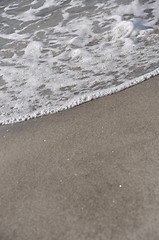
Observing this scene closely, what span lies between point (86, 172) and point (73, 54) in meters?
2.35

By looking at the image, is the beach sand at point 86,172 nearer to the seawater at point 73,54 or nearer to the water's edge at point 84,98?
the water's edge at point 84,98

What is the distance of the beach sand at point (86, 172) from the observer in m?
2.56

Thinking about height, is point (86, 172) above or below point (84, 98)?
above

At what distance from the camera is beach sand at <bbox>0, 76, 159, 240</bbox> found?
256 centimetres

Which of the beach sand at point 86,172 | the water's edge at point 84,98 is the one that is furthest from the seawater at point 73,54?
the beach sand at point 86,172

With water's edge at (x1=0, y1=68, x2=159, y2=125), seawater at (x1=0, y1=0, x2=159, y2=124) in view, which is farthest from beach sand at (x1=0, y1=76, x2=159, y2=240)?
seawater at (x1=0, y1=0, x2=159, y2=124)

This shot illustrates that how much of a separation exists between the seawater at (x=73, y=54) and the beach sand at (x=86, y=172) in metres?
0.29

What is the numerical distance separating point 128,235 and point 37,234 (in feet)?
1.94

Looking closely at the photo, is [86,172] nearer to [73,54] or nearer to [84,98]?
[84,98]

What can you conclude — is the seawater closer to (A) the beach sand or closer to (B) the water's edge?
(B) the water's edge

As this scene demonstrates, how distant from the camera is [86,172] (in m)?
3.02

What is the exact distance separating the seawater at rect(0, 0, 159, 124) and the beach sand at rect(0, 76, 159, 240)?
29 cm

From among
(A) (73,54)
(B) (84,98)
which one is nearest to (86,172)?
(B) (84,98)

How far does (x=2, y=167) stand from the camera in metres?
3.31
